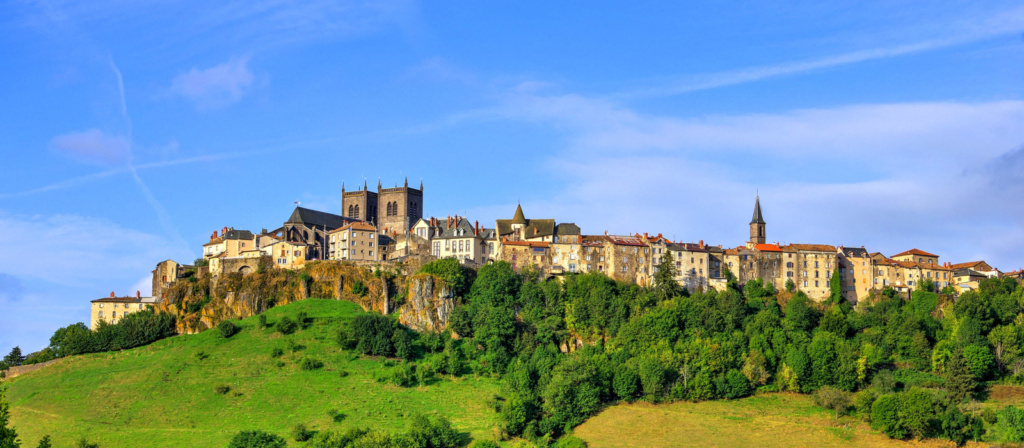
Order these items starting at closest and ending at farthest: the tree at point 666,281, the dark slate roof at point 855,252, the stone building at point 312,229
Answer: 1. the tree at point 666,281
2. the stone building at point 312,229
3. the dark slate roof at point 855,252

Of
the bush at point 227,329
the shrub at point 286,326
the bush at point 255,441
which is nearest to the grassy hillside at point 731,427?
the bush at point 255,441

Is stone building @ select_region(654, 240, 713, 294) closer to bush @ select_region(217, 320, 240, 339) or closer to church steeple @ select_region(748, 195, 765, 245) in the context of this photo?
church steeple @ select_region(748, 195, 765, 245)

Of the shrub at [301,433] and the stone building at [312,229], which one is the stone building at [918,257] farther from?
the shrub at [301,433]

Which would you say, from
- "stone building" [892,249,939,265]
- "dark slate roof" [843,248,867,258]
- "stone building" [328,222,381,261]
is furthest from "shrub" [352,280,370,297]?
"stone building" [892,249,939,265]

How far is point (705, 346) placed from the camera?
11150 cm

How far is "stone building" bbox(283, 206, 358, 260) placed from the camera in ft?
440

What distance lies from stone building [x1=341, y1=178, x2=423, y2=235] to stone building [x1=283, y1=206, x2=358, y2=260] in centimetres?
720

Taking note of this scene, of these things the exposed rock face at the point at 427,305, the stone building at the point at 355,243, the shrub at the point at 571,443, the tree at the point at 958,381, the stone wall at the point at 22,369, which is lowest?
the shrub at the point at 571,443

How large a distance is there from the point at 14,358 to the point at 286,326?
30203 millimetres

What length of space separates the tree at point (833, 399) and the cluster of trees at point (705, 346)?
201 millimetres

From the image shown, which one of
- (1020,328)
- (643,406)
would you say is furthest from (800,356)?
(1020,328)

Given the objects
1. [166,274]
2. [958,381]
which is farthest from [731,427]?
[166,274]

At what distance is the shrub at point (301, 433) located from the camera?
8969 centimetres

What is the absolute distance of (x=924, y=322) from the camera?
392 ft
